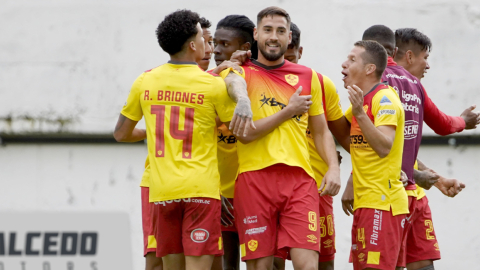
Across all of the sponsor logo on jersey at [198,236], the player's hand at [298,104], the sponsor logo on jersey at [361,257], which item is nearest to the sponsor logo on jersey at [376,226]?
the sponsor logo on jersey at [361,257]

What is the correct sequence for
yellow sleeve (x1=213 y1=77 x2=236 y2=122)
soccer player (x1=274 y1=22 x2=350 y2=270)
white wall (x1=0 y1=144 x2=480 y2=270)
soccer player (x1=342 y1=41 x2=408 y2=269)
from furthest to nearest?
white wall (x1=0 y1=144 x2=480 y2=270), soccer player (x1=274 y1=22 x2=350 y2=270), soccer player (x1=342 y1=41 x2=408 y2=269), yellow sleeve (x1=213 y1=77 x2=236 y2=122)

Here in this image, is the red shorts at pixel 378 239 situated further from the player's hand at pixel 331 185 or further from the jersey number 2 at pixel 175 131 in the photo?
the jersey number 2 at pixel 175 131

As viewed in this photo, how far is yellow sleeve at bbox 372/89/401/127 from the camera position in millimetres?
4875

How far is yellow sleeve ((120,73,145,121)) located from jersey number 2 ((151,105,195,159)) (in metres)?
0.21

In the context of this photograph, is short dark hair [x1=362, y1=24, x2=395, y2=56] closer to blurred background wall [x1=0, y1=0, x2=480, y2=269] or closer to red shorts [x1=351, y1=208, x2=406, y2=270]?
red shorts [x1=351, y1=208, x2=406, y2=270]

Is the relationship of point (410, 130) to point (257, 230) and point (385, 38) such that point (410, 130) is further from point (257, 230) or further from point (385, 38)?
point (257, 230)

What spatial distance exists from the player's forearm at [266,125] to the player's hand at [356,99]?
1.60 feet

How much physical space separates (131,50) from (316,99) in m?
4.50

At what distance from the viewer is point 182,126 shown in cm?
435

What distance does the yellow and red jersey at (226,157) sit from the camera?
528 centimetres

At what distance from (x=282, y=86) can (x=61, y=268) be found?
2.58 m

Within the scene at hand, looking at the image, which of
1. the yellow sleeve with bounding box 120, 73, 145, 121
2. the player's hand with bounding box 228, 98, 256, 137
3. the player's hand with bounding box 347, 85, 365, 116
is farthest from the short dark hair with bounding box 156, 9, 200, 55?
the player's hand with bounding box 347, 85, 365, 116

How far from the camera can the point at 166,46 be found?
14.8 ft

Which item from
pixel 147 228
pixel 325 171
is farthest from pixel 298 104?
pixel 147 228
